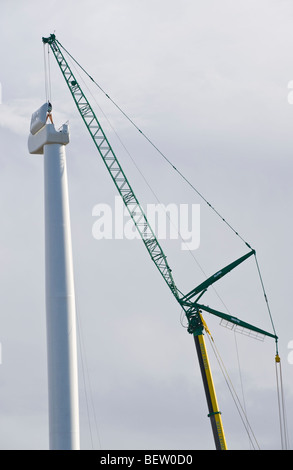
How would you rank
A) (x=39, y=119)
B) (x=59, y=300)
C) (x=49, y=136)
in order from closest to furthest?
(x=59, y=300) < (x=49, y=136) < (x=39, y=119)

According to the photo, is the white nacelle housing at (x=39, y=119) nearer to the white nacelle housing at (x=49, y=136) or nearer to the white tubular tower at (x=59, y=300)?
the white tubular tower at (x=59, y=300)

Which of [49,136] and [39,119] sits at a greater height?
[39,119]

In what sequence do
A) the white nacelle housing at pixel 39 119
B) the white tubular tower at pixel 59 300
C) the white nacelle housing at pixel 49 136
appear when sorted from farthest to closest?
the white nacelle housing at pixel 39 119 < the white nacelle housing at pixel 49 136 < the white tubular tower at pixel 59 300

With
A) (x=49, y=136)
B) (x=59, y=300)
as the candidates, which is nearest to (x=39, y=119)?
(x=49, y=136)

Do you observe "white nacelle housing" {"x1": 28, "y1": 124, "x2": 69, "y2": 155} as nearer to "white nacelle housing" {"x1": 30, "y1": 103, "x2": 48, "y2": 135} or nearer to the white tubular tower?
the white tubular tower

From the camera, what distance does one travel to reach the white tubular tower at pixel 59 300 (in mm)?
89062

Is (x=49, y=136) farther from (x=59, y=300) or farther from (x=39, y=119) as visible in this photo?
(x=59, y=300)

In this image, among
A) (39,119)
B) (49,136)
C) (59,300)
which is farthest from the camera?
(39,119)

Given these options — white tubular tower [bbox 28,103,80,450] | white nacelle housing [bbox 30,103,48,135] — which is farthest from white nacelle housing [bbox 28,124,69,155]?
white nacelle housing [bbox 30,103,48,135]

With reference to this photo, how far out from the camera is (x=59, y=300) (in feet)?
298

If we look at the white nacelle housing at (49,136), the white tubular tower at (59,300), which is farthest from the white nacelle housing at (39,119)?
the white nacelle housing at (49,136)

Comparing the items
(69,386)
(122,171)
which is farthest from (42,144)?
(122,171)
